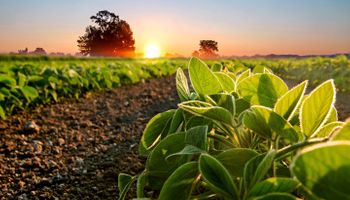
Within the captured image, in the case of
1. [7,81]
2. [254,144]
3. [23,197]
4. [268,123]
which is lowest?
[23,197]

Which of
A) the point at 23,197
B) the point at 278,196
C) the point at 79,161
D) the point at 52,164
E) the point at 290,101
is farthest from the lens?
the point at 79,161

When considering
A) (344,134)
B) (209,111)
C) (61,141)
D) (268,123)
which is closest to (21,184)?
(61,141)

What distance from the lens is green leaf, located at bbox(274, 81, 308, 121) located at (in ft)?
3.41

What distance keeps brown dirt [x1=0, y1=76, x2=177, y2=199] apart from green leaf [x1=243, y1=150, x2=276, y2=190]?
1.79 m

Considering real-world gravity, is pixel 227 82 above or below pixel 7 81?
above

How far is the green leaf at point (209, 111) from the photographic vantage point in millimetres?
1066

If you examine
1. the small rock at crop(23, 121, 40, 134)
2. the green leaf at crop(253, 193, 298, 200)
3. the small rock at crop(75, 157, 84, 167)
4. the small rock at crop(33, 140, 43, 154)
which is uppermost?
the green leaf at crop(253, 193, 298, 200)

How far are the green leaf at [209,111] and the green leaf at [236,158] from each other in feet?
0.29

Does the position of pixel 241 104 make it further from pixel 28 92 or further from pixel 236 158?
pixel 28 92

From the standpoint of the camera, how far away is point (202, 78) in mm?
1303

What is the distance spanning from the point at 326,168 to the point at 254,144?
0.69 meters

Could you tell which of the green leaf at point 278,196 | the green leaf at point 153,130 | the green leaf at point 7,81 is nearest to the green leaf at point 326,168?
the green leaf at point 278,196

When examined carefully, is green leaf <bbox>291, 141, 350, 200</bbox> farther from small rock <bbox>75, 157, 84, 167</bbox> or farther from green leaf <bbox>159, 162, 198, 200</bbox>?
small rock <bbox>75, 157, 84, 167</bbox>

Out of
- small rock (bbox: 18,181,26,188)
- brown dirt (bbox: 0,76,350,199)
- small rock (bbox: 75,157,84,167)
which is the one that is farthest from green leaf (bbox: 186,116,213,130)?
small rock (bbox: 75,157,84,167)
